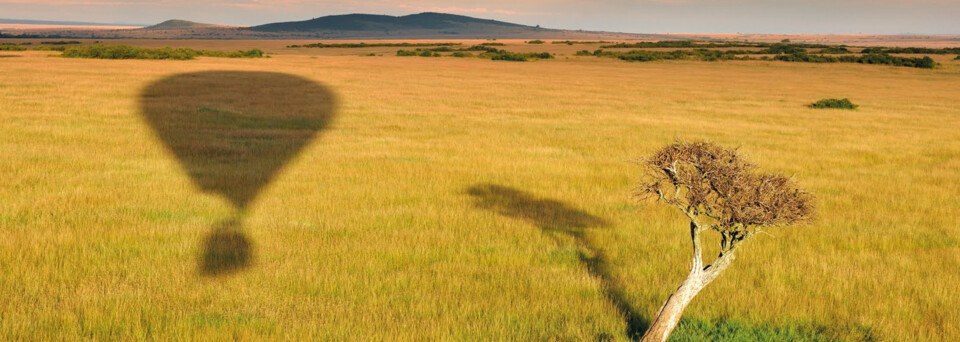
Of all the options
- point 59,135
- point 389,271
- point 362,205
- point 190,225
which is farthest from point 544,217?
point 59,135

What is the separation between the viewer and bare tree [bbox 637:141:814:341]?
16.3 feet

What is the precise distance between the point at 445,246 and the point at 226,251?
2559 millimetres

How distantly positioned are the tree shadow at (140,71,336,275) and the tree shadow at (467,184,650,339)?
3.86 meters

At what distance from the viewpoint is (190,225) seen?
9617mm

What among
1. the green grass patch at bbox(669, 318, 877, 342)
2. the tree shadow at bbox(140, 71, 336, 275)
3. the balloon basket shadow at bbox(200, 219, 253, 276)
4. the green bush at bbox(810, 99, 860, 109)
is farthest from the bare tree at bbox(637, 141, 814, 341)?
the green bush at bbox(810, 99, 860, 109)

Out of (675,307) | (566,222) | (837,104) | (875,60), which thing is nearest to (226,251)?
(566,222)

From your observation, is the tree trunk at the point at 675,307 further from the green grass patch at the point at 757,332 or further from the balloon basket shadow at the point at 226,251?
the balloon basket shadow at the point at 226,251

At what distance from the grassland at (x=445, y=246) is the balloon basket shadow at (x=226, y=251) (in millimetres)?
152

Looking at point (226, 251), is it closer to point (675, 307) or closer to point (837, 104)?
point (675, 307)

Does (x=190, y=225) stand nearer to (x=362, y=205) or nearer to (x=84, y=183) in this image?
(x=362, y=205)

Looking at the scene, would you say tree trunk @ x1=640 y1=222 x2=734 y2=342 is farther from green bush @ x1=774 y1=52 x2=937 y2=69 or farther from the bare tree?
green bush @ x1=774 y1=52 x2=937 y2=69

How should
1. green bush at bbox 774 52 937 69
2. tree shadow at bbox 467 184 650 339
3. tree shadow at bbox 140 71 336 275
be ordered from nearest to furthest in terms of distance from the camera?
1. tree shadow at bbox 467 184 650 339
2. tree shadow at bbox 140 71 336 275
3. green bush at bbox 774 52 937 69

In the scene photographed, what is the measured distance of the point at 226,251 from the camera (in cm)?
838

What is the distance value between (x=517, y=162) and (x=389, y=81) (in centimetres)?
3437
